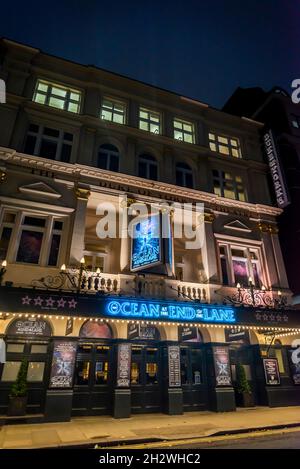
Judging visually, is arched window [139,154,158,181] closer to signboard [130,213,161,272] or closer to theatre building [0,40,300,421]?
theatre building [0,40,300,421]

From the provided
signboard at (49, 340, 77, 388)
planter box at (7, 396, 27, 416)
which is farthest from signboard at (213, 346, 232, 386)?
planter box at (7, 396, 27, 416)

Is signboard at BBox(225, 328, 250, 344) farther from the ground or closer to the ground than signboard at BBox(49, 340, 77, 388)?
farther from the ground

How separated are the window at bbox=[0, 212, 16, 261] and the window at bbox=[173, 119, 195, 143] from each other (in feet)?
36.1

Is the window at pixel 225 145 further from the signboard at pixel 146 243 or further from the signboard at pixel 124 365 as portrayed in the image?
the signboard at pixel 124 365

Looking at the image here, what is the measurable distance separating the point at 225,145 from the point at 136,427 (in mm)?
17195

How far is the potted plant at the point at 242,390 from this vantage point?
13414 millimetres

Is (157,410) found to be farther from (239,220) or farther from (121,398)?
(239,220)

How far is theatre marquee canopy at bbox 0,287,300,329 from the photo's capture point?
32.1 feet

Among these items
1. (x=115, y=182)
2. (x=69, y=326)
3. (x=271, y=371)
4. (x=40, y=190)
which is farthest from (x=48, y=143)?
(x=271, y=371)

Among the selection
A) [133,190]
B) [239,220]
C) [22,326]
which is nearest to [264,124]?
[239,220]

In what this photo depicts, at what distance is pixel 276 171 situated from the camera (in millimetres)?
18219

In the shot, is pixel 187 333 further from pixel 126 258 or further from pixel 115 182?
pixel 115 182

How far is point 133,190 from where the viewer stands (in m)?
15.3

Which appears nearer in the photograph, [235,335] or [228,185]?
[235,335]
